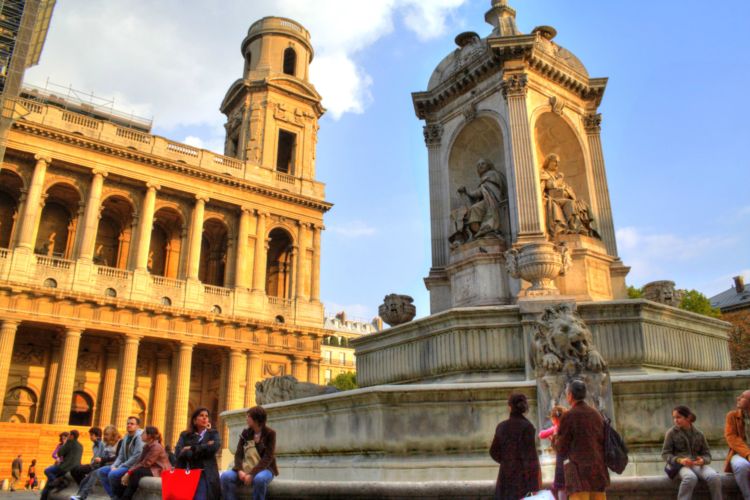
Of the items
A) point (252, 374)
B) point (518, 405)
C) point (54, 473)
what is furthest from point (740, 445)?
point (252, 374)

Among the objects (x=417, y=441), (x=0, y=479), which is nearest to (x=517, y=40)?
(x=417, y=441)

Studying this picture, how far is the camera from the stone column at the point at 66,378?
26.5 metres

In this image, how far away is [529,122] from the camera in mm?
9211

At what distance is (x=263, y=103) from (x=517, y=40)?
3094cm

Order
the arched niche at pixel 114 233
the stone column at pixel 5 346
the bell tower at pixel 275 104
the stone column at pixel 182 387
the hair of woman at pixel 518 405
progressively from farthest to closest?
1. the bell tower at pixel 275 104
2. the arched niche at pixel 114 233
3. the stone column at pixel 182 387
4. the stone column at pixel 5 346
5. the hair of woman at pixel 518 405

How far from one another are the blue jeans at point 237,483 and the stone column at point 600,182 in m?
6.75

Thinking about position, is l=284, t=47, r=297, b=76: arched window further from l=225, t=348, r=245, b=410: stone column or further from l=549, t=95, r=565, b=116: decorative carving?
l=549, t=95, r=565, b=116: decorative carving

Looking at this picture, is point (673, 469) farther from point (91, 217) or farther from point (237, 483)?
point (91, 217)

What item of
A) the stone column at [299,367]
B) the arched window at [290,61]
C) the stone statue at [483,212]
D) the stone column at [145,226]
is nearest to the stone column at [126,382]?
the stone column at [145,226]

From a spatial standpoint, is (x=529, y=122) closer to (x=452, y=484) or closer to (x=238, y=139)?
(x=452, y=484)

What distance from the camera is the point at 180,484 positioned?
4898 mm

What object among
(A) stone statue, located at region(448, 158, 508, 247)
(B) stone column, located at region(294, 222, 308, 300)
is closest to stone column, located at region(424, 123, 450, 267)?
(A) stone statue, located at region(448, 158, 508, 247)

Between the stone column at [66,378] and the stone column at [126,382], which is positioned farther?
the stone column at [126,382]

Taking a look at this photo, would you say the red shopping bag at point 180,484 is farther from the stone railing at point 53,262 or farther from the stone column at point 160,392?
the stone column at point 160,392
